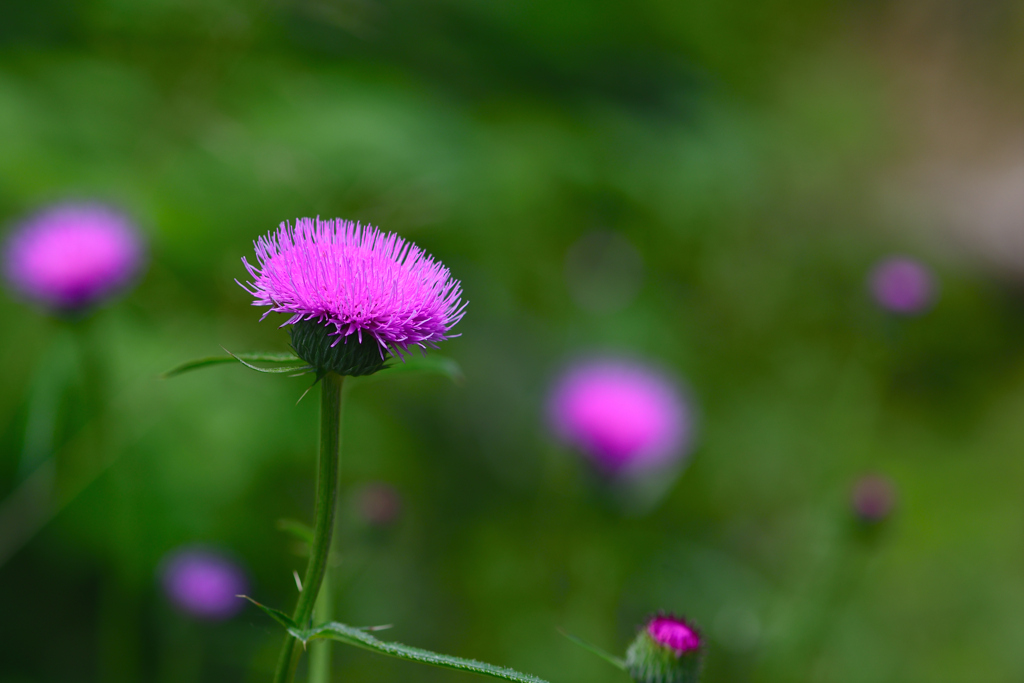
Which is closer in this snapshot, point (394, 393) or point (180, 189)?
point (180, 189)

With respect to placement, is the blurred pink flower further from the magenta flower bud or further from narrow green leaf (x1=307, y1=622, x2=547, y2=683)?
narrow green leaf (x1=307, y1=622, x2=547, y2=683)

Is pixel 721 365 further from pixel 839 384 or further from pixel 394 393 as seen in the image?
pixel 394 393

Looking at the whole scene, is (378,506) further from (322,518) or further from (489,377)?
(489,377)

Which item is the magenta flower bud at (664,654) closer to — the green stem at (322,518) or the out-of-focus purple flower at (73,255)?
the green stem at (322,518)

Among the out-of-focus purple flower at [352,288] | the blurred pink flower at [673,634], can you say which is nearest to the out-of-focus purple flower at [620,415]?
the blurred pink flower at [673,634]

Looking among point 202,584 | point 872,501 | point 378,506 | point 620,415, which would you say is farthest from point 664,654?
point 620,415

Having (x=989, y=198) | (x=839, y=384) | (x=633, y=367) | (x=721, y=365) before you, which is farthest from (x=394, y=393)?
(x=989, y=198)
